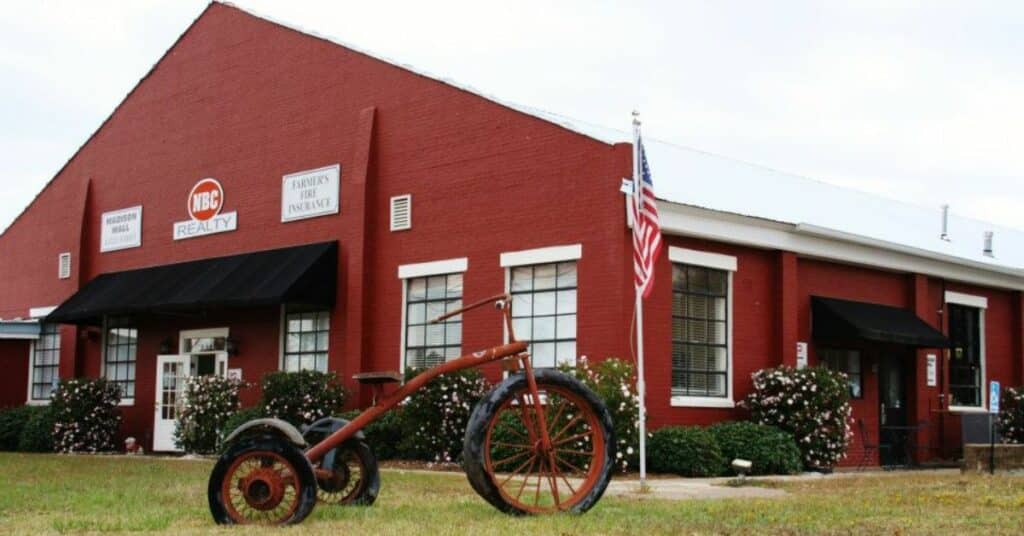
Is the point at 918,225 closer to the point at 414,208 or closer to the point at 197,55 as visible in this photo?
the point at 414,208

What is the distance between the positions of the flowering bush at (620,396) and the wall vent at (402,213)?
5.04 metres

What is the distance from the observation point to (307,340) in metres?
23.2

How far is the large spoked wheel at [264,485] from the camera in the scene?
9477 mm

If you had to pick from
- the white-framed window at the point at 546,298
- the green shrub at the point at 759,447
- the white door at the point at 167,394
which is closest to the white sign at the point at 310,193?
the white door at the point at 167,394

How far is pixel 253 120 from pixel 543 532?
1757 centimetres

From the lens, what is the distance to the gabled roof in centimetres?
2048

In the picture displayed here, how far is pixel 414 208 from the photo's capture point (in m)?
21.6

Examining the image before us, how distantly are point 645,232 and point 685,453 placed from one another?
3575 mm

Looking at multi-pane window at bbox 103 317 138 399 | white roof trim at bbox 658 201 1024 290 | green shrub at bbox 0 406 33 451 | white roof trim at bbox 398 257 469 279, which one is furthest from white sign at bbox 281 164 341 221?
green shrub at bbox 0 406 33 451

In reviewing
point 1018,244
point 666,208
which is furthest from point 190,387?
point 1018,244

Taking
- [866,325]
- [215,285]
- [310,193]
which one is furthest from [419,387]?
[215,285]

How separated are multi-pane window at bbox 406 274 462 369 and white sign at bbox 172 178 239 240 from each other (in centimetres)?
511

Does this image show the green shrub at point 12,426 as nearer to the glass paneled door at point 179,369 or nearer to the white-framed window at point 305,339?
the glass paneled door at point 179,369

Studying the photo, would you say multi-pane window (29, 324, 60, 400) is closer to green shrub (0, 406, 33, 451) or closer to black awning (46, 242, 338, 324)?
green shrub (0, 406, 33, 451)
